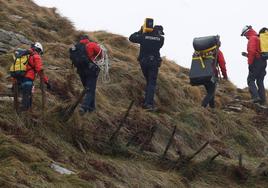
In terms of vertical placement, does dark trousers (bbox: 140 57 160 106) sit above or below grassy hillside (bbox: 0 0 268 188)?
above

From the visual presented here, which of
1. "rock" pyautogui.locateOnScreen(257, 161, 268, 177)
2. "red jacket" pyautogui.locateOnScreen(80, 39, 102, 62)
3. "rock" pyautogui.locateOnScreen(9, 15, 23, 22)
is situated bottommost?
"rock" pyautogui.locateOnScreen(257, 161, 268, 177)

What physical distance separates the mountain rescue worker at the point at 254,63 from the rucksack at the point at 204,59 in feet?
5.42

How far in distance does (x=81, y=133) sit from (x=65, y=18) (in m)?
11.4

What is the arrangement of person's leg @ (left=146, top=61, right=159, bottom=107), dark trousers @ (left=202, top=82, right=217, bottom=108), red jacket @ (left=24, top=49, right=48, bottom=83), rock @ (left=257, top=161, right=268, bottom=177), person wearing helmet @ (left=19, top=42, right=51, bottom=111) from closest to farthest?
person wearing helmet @ (left=19, top=42, right=51, bottom=111)
red jacket @ (left=24, top=49, right=48, bottom=83)
rock @ (left=257, top=161, right=268, bottom=177)
person's leg @ (left=146, top=61, right=159, bottom=107)
dark trousers @ (left=202, top=82, right=217, bottom=108)

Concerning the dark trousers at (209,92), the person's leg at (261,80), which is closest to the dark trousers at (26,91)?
the dark trousers at (209,92)

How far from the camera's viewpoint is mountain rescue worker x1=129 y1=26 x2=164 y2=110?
13.9 m

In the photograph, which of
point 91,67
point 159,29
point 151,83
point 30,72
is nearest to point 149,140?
point 91,67

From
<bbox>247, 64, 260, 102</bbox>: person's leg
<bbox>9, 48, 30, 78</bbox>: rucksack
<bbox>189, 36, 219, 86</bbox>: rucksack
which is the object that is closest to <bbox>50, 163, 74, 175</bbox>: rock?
<bbox>9, 48, 30, 78</bbox>: rucksack

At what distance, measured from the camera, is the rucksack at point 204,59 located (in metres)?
Result: 15.0

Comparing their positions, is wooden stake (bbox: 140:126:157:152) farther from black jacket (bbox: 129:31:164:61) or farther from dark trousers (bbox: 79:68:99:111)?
black jacket (bbox: 129:31:164:61)

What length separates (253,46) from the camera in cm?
1627

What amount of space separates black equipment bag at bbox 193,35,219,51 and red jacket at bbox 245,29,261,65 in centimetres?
168

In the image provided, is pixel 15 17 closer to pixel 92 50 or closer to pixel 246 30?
pixel 246 30

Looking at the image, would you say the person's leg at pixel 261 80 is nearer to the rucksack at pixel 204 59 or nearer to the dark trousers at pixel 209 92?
the dark trousers at pixel 209 92
